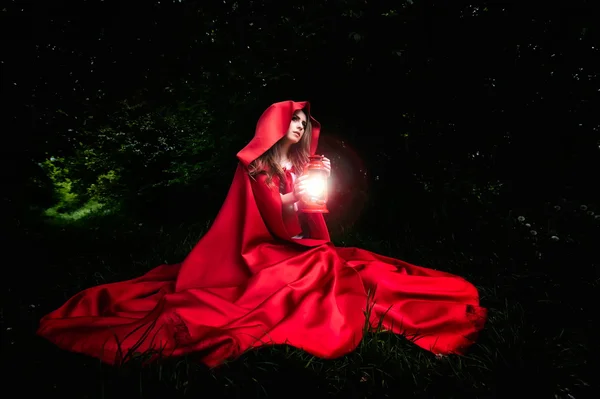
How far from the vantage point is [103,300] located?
2312 mm

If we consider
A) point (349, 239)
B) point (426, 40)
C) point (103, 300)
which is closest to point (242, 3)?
point (426, 40)

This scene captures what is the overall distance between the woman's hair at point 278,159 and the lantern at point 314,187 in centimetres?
30

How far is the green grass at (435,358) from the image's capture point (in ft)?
5.06

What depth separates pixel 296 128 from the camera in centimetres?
252

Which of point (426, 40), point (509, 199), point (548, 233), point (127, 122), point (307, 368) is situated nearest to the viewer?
point (307, 368)

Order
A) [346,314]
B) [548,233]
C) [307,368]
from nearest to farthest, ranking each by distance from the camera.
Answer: [307,368] < [346,314] < [548,233]

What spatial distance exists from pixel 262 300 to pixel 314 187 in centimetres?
82

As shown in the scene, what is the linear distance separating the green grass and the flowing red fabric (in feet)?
0.30

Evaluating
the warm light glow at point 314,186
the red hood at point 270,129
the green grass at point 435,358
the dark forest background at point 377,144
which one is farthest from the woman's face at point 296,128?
the green grass at point 435,358

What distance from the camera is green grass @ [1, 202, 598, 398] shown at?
1.54 meters

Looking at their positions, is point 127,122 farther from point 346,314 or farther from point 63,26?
point 346,314

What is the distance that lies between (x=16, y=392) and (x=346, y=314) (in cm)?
166

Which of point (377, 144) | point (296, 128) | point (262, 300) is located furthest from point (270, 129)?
point (377, 144)

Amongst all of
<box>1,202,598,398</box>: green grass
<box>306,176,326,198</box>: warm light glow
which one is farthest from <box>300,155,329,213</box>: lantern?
<box>1,202,598,398</box>: green grass
